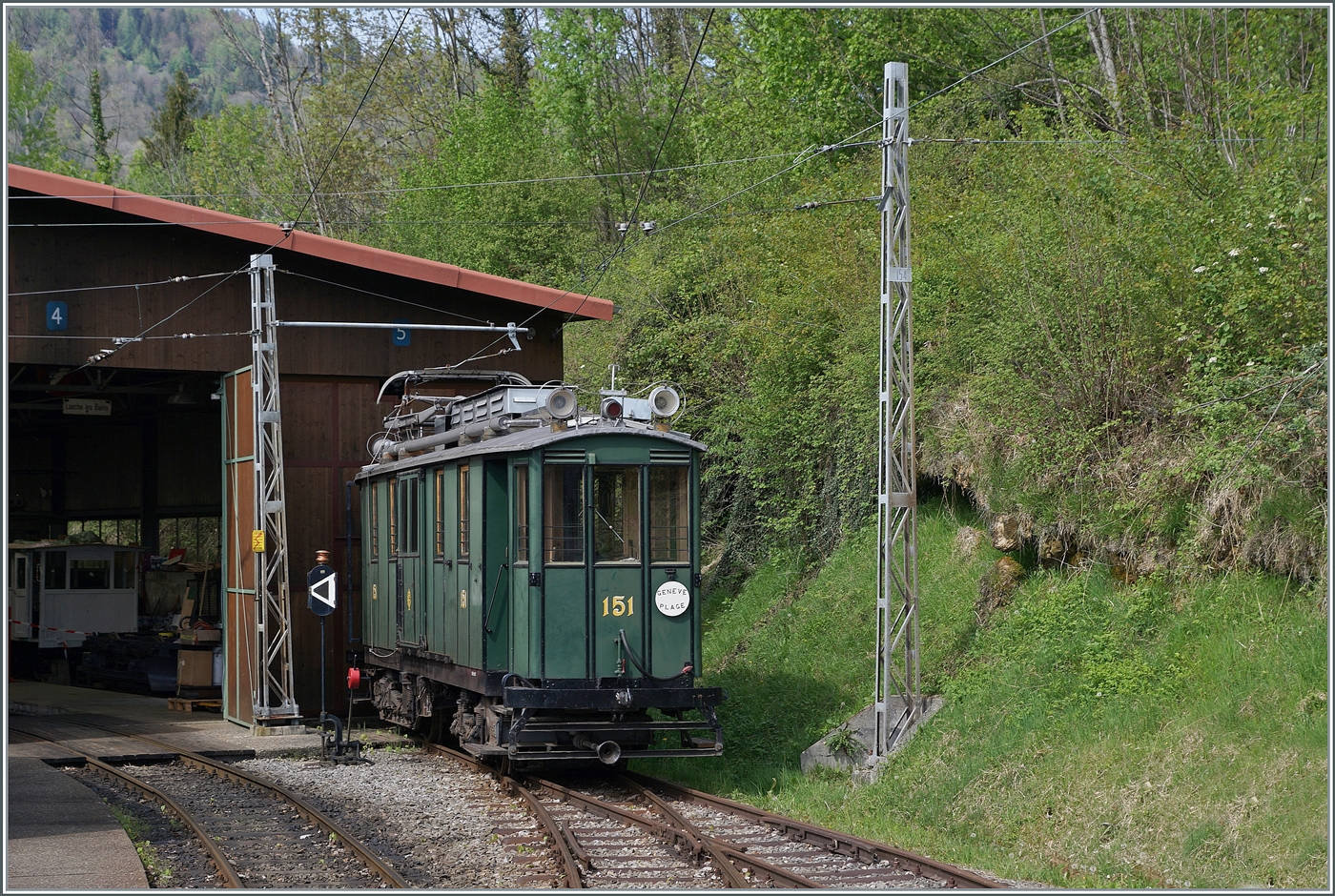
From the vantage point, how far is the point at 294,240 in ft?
60.7

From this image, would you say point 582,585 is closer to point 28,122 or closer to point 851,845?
point 851,845

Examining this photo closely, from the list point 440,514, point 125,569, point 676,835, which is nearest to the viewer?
point 676,835

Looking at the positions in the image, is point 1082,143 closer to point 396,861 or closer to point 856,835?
point 856,835

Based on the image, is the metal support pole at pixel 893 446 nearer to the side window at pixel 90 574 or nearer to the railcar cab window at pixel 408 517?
the railcar cab window at pixel 408 517

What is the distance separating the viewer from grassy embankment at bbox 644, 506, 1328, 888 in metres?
8.86

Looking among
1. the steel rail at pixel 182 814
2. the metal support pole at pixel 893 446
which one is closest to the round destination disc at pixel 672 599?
the metal support pole at pixel 893 446

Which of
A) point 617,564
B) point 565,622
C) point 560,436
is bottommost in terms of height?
point 565,622

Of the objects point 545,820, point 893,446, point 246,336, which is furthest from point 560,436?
point 246,336

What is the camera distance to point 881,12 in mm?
26000

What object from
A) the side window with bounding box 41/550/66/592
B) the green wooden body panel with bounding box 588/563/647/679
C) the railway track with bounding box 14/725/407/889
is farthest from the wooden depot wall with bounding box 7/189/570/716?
the side window with bounding box 41/550/66/592

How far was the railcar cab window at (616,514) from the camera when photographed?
12391mm

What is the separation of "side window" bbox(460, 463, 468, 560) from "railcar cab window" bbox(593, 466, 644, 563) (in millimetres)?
1618

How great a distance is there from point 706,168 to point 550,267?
6.31 metres

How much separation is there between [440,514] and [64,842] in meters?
5.09
